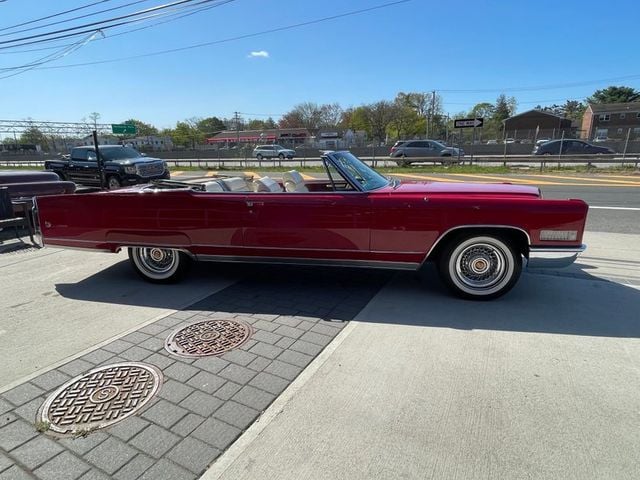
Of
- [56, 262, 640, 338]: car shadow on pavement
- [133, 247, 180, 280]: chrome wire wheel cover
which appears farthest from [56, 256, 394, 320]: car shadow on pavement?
[133, 247, 180, 280]: chrome wire wheel cover

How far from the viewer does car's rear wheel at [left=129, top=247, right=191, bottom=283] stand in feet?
14.7

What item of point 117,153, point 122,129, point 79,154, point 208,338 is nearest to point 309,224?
point 208,338

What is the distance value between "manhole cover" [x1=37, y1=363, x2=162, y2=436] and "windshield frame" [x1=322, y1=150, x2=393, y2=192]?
2.45 m

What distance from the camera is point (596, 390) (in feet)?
8.18

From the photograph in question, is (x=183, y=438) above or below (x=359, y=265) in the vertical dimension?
below

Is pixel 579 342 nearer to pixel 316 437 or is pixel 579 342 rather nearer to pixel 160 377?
pixel 316 437

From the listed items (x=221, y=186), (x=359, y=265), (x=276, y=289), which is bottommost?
(x=276, y=289)

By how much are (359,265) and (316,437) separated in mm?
2048

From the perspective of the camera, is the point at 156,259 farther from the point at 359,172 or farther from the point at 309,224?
the point at 359,172

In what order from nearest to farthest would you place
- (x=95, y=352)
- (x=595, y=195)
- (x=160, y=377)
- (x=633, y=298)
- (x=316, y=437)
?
(x=316, y=437), (x=160, y=377), (x=95, y=352), (x=633, y=298), (x=595, y=195)

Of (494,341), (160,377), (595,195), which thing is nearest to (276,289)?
(160,377)

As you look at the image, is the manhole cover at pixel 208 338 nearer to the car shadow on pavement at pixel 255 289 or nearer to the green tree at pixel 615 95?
the car shadow on pavement at pixel 255 289

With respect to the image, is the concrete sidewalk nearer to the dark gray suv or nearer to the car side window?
the car side window

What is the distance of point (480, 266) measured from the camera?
3840 millimetres
